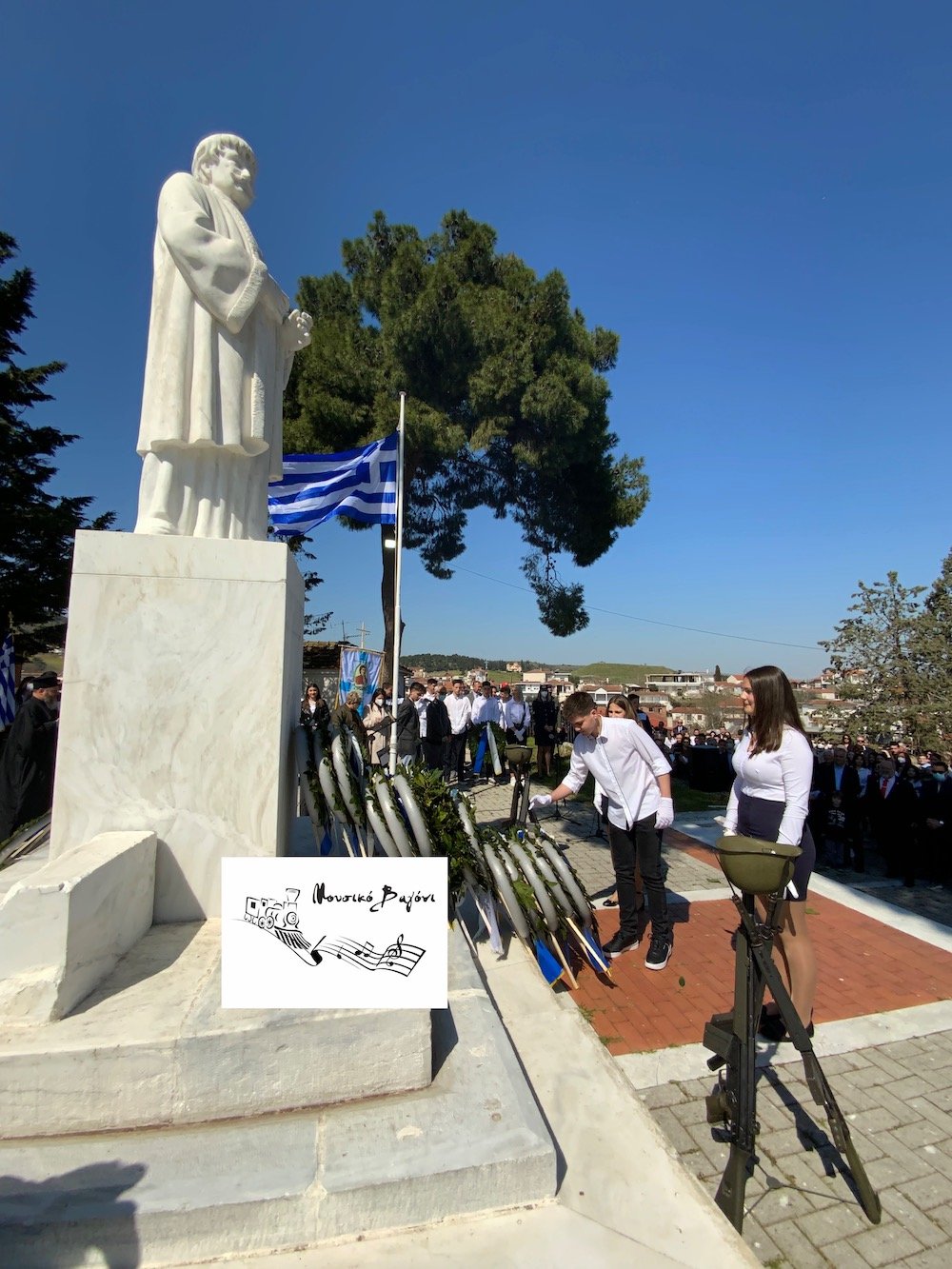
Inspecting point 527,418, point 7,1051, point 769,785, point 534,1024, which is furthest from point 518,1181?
point 527,418

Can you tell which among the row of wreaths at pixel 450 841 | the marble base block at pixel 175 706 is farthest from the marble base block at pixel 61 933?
the row of wreaths at pixel 450 841

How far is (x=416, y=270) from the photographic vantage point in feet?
43.8

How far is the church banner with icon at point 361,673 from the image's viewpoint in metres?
13.4

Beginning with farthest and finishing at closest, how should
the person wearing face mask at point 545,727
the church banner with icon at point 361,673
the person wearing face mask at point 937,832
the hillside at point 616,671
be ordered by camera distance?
the hillside at point 616,671, the church banner with icon at point 361,673, the person wearing face mask at point 545,727, the person wearing face mask at point 937,832

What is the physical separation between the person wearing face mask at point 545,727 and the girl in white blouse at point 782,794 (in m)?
9.58

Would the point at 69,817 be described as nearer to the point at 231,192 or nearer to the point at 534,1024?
the point at 534,1024

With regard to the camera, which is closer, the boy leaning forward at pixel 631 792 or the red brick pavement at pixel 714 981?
the red brick pavement at pixel 714 981

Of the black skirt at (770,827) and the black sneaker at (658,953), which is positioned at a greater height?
the black skirt at (770,827)

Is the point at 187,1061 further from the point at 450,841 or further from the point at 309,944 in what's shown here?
the point at 450,841

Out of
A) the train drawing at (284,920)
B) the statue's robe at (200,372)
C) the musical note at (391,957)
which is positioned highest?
the statue's robe at (200,372)

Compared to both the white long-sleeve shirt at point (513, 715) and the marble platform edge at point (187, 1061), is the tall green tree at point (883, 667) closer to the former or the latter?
the white long-sleeve shirt at point (513, 715)

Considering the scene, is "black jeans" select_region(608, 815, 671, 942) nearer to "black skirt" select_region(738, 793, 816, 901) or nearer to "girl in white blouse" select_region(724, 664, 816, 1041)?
"girl in white blouse" select_region(724, 664, 816, 1041)

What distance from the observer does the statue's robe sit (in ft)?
9.30

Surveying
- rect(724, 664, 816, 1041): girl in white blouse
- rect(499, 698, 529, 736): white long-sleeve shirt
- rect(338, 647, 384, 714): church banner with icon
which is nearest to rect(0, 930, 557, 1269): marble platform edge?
rect(724, 664, 816, 1041): girl in white blouse
